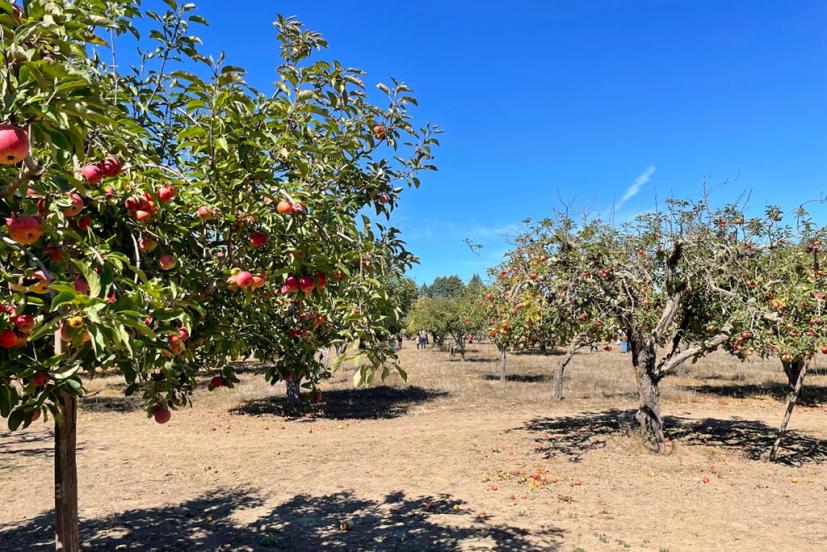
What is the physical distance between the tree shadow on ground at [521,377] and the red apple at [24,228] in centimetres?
2634

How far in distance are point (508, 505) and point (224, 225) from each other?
6790 millimetres

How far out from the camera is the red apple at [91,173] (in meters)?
2.75

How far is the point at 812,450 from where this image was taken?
1166cm

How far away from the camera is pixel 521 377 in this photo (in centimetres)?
2862

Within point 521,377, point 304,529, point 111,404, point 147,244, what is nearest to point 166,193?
point 147,244

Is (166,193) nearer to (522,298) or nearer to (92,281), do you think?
(92,281)

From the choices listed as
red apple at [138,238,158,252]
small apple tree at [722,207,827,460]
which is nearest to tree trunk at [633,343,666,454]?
small apple tree at [722,207,827,460]

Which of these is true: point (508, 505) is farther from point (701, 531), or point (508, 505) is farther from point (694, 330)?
point (694, 330)

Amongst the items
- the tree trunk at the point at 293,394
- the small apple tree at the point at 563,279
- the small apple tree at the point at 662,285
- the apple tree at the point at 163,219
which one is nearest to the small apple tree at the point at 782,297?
the small apple tree at the point at 662,285

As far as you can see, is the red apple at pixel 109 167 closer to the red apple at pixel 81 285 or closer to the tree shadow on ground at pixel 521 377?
the red apple at pixel 81 285

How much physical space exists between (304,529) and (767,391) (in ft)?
71.7

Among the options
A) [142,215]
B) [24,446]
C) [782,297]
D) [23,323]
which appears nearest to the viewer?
[23,323]

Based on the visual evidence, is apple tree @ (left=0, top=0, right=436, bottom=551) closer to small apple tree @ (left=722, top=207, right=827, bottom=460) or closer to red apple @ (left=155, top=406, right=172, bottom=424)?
red apple @ (left=155, top=406, right=172, bottom=424)

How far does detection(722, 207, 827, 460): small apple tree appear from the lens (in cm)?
905
